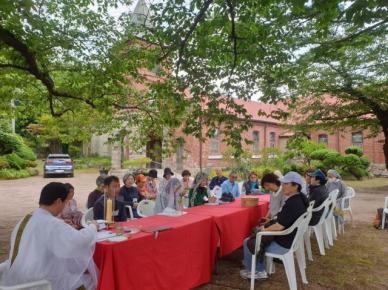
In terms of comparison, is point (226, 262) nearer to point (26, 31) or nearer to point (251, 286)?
point (251, 286)

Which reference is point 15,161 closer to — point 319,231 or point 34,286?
point 319,231

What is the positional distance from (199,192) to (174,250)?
2.91 metres

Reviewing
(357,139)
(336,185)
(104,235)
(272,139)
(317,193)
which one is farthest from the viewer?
(272,139)

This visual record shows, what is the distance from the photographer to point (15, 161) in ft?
82.3

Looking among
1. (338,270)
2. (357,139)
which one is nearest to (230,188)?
(338,270)

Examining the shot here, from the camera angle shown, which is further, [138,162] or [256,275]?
[138,162]

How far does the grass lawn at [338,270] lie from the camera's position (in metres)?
4.91

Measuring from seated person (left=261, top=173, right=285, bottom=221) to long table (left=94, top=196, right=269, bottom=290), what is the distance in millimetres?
397

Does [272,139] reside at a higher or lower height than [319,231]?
higher

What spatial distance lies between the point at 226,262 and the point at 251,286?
1.28 metres

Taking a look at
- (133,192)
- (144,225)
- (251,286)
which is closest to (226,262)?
(251,286)

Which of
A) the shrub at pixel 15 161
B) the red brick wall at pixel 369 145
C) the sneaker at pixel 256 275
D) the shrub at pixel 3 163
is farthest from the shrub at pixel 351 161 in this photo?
the shrub at pixel 3 163

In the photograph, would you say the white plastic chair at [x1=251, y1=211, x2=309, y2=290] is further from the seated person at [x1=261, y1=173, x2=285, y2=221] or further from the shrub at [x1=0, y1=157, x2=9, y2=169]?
the shrub at [x1=0, y1=157, x2=9, y2=169]

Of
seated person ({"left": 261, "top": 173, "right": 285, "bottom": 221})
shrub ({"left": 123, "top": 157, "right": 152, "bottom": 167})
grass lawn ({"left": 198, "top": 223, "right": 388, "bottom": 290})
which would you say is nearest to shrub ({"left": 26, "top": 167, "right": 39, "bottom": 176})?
shrub ({"left": 123, "top": 157, "right": 152, "bottom": 167})
